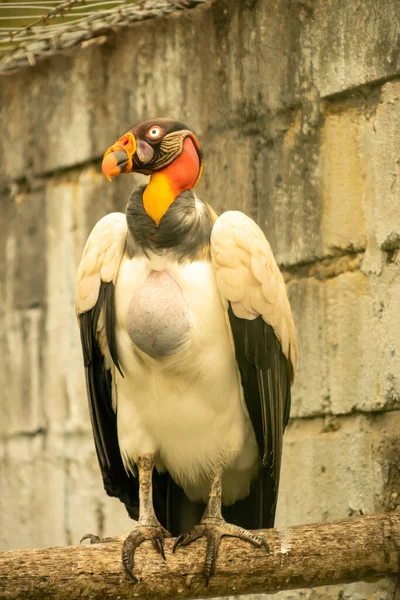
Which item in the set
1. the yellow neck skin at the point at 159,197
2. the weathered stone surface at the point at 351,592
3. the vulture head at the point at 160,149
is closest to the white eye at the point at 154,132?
the vulture head at the point at 160,149

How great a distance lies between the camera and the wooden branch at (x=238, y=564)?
10.1 feet

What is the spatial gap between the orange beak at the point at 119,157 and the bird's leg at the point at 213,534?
→ 1134 mm

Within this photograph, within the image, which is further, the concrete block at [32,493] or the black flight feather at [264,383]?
the concrete block at [32,493]

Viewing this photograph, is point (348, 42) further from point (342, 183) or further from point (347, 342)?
point (347, 342)

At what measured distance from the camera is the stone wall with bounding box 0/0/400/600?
411 centimetres

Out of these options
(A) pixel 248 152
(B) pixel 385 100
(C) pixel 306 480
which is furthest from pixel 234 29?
(C) pixel 306 480

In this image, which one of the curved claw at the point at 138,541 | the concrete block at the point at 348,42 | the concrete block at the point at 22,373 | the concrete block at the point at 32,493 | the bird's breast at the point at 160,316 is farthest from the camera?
the concrete block at the point at 22,373

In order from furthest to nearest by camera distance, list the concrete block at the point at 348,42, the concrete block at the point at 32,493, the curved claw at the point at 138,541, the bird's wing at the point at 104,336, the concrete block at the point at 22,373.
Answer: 1. the concrete block at the point at 22,373
2. the concrete block at the point at 32,493
3. the concrete block at the point at 348,42
4. the bird's wing at the point at 104,336
5. the curved claw at the point at 138,541

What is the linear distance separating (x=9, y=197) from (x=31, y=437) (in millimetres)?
1222

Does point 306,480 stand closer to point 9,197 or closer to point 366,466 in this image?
point 366,466

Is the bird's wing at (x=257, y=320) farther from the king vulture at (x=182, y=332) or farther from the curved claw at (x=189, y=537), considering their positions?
the curved claw at (x=189, y=537)

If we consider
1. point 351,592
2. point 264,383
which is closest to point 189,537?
point 264,383

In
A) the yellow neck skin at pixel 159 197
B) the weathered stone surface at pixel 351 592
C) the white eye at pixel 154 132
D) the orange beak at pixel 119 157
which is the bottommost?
the weathered stone surface at pixel 351 592

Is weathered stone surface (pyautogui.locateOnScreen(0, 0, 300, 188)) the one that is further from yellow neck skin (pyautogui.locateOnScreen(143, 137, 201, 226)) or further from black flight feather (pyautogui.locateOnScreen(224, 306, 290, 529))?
black flight feather (pyautogui.locateOnScreen(224, 306, 290, 529))
